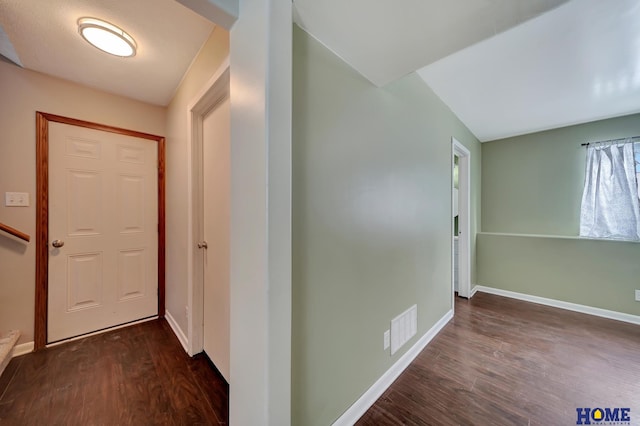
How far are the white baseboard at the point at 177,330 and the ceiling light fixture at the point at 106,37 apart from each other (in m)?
2.24

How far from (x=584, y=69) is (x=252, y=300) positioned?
9.76 ft

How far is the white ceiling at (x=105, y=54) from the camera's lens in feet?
4.11

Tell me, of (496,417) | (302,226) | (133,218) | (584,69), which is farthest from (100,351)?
(584,69)

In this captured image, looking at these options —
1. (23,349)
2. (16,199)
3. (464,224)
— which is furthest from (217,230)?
(464,224)

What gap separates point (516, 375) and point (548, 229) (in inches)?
99.5

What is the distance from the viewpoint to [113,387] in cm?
148

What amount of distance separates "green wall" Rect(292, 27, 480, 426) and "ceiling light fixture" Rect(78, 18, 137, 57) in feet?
4.30

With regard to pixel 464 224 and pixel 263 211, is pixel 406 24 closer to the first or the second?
pixel 263 211

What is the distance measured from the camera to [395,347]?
1.63 meters

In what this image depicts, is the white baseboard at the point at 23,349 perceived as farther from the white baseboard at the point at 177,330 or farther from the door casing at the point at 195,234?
the door casing at the point at 195,234

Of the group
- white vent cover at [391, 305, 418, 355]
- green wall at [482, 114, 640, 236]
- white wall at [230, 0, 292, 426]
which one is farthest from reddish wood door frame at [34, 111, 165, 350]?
green wall at [482, 114, 640, 236]

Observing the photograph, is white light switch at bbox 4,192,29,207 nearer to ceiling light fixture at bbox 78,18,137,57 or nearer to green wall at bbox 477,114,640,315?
ceiling light fixture at bbox 78,18,137,57

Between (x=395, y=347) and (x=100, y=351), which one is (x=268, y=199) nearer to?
(x=395, y=347)

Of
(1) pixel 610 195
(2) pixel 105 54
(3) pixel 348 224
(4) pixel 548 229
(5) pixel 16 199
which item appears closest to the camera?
(3) pixel 348 224
